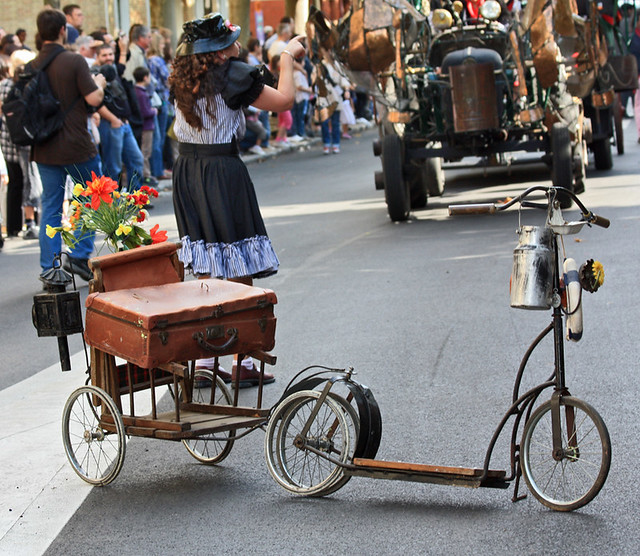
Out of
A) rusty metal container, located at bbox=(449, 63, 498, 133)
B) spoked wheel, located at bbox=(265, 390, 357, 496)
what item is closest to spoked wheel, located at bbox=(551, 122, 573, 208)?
rusty metal container, located at bbox=(449, 63, 498, 133)

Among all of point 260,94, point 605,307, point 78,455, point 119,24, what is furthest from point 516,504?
point 119,24

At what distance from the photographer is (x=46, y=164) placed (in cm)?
1024

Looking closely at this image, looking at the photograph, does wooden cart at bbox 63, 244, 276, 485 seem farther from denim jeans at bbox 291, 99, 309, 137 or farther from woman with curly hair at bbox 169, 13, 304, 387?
denim jeans at bbox 291, 99, 309, 137

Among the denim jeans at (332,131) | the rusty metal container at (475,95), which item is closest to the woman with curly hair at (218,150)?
the rusty metal container at (475,95)

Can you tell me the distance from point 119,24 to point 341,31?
54.8ft

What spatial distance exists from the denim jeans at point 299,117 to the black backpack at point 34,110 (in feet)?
51.3

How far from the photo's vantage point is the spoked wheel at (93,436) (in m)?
4.96

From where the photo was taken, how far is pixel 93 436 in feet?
16.9

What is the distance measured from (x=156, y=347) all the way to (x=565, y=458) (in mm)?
1594

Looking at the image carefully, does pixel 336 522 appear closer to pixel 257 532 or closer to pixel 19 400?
pixel 257 532

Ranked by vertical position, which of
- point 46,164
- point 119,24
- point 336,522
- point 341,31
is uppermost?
point 119,24

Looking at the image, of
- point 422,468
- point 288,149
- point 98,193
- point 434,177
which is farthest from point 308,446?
point 288,149

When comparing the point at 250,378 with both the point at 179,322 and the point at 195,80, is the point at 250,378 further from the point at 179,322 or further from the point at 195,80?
the point at 179,322

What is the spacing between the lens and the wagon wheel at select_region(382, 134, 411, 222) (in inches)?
490
